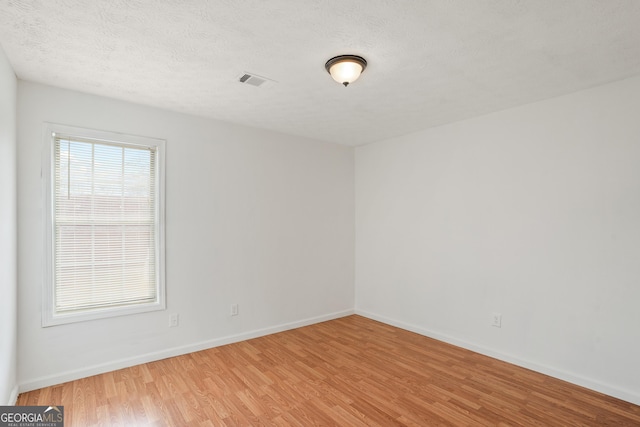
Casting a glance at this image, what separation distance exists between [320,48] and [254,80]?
76 centimetres

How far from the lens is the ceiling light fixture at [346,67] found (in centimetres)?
236

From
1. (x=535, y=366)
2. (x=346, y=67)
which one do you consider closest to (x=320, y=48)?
(x=346, y=67)

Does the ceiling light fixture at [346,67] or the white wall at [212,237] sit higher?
the ceiling light fixture at [346,67]

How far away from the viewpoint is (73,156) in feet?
10.0

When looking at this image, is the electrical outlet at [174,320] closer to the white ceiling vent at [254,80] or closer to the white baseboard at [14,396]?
the white baseboard at [14,396]

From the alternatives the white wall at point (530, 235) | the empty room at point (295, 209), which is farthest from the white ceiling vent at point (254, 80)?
the white wall at point (530, 235)

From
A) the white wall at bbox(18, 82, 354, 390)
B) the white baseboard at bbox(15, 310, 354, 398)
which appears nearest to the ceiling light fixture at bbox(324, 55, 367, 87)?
the white wall at bbox(18, 82, 354, 390)

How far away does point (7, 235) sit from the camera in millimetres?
2385

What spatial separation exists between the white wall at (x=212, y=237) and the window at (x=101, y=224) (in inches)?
3.8

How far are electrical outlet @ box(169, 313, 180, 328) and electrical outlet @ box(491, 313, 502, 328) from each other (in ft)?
11.1

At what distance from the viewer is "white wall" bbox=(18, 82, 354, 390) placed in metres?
2.84

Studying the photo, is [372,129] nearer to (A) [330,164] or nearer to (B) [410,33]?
(A) [330,164]

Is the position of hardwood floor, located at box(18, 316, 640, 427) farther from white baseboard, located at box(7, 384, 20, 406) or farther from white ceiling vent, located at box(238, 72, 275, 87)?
white ceiling vent, located at box(238, 72, 275, 87)

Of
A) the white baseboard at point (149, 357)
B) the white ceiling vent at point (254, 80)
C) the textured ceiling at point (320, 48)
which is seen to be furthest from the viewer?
the white baseboard at point (149, 357)
